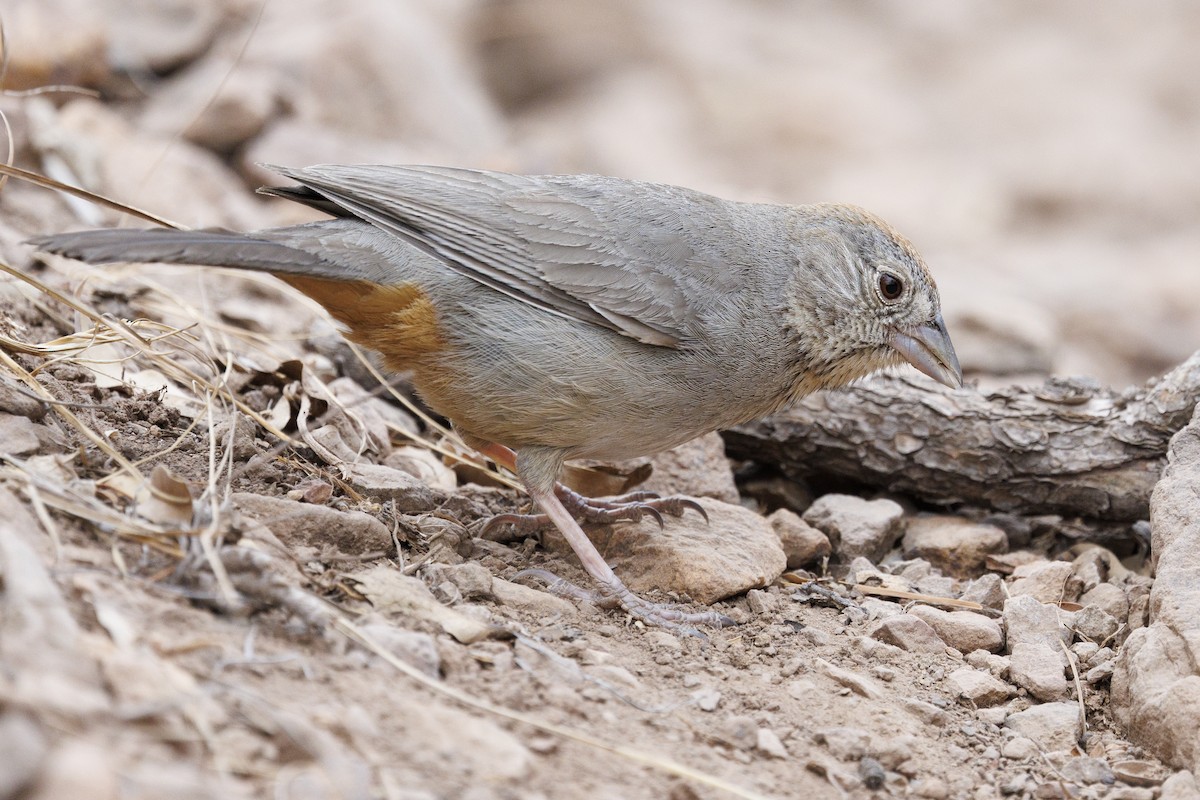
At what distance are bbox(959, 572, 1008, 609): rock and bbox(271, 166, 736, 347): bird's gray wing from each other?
137cm

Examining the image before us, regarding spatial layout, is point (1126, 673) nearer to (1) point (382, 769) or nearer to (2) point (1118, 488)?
(2) point (1118, 488)

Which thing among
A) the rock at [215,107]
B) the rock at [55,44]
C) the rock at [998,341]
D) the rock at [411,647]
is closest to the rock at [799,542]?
the rock at [411,647]

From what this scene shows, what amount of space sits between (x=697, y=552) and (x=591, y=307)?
925 millimetres

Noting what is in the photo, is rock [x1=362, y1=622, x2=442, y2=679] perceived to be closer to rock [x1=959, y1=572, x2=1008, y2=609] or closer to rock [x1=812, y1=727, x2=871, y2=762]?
rock [x1=812, y1=727, x2=871, y2=762]

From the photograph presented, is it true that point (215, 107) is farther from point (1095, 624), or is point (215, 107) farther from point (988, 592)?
point (1095, 624)

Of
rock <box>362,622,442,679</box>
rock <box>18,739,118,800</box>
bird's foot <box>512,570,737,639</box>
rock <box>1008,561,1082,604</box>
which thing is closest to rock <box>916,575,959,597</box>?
rock <box>1008,561,1082,604</box>

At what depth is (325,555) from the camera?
313 cm

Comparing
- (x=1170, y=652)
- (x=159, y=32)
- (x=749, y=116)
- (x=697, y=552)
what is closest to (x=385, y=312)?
(x=697, y=552)

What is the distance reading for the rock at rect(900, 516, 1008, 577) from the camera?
448 cm

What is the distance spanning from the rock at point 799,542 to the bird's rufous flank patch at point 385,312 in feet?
4.93

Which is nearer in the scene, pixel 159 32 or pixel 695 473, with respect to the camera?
pixel 695 473

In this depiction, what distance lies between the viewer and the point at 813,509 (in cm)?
463

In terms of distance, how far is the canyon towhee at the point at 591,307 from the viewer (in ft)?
12.6

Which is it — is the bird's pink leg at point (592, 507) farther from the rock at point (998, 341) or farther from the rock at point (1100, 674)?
the rock at point (998, 341)
